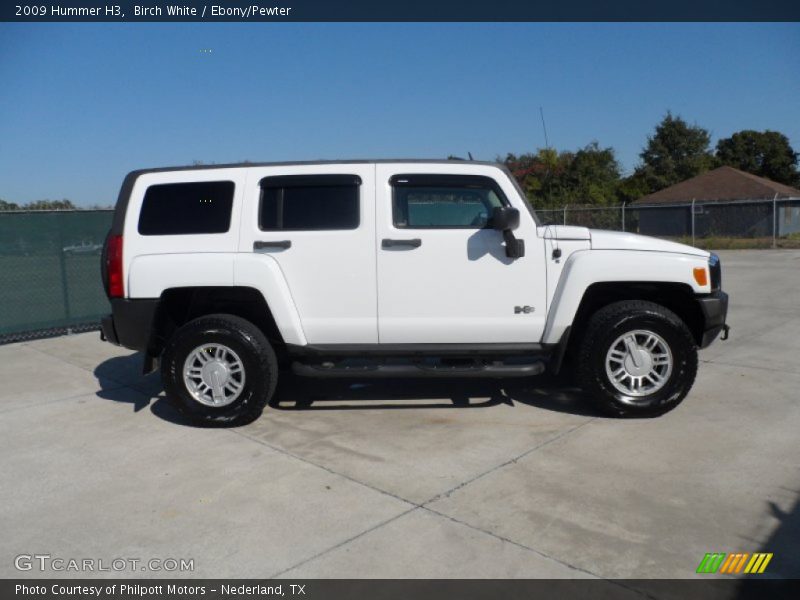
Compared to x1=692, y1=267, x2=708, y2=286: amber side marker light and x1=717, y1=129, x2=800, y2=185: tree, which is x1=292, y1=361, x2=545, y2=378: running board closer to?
x1=692, y1=267, x2=708, y2=286: amber side marker light

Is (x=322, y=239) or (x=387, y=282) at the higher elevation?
(x=322, y=239)

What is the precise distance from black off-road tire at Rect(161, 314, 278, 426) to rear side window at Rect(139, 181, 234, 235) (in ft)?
2.44

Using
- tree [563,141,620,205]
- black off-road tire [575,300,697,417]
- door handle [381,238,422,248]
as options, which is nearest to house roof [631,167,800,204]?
tree [563,141,620,205]

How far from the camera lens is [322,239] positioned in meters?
5.28

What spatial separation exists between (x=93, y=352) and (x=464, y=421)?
18.0 ft

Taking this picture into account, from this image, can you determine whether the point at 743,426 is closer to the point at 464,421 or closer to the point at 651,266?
the point at 651,266

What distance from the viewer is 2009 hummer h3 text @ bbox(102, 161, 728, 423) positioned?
17.1ft

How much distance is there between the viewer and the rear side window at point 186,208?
5.43 meters

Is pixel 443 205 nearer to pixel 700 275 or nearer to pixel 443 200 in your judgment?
pixel 443 200

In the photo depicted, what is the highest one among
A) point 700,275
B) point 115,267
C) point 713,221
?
point 713,221

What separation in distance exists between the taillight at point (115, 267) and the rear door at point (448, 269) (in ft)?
6.77

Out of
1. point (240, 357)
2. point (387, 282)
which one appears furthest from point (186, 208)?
point (387, 282)

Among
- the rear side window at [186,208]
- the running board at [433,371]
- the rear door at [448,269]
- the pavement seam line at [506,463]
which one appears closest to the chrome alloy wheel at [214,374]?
the running board at [433,371]

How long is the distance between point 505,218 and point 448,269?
59 centimetres
